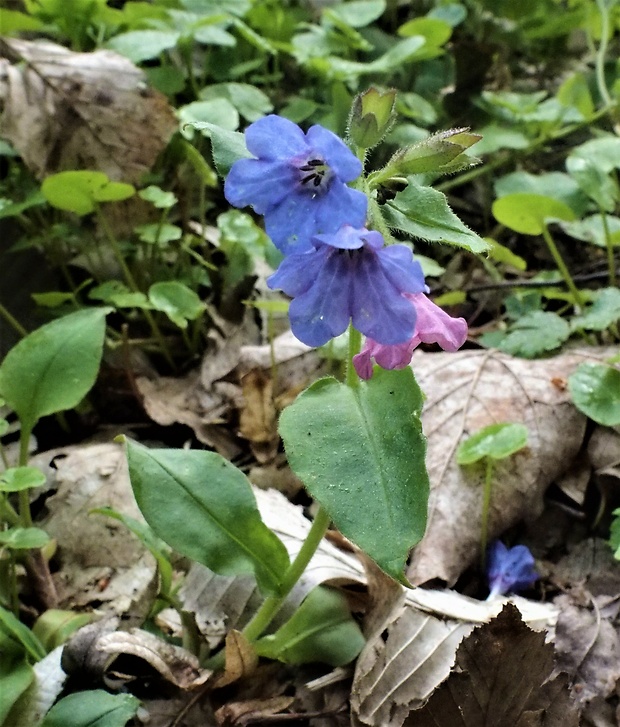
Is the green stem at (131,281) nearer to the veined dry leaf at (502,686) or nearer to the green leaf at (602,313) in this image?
the green leaf at (602,313)

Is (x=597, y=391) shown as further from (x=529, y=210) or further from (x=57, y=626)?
(x=57, y=626)

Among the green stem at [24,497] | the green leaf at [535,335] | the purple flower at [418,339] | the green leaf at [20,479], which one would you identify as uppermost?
the purple flower at [418,339]

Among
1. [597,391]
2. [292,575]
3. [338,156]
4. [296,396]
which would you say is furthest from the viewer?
[296,396]

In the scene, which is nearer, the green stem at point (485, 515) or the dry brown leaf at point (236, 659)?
the dry brown leaf at point (236, 659)

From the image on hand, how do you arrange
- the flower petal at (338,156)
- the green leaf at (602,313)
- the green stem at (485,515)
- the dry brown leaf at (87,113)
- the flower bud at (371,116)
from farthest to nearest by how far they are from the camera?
the dry brown leaf at (87,113), the green leaf at (602,313), the green stem at (485,515), the flower bud at (371,116), the flower petal at (338,156)

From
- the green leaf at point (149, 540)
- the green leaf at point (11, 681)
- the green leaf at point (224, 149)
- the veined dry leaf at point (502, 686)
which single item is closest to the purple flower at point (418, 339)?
the green leaf at point (224, 149)

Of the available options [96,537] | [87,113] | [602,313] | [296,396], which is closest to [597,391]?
[602,313]

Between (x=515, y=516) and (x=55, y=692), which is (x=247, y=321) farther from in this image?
(x=55, y=692)

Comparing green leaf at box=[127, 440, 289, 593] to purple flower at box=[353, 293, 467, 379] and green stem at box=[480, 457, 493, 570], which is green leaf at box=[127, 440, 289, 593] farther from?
green stem at box=[480, 457, 493, 570]
